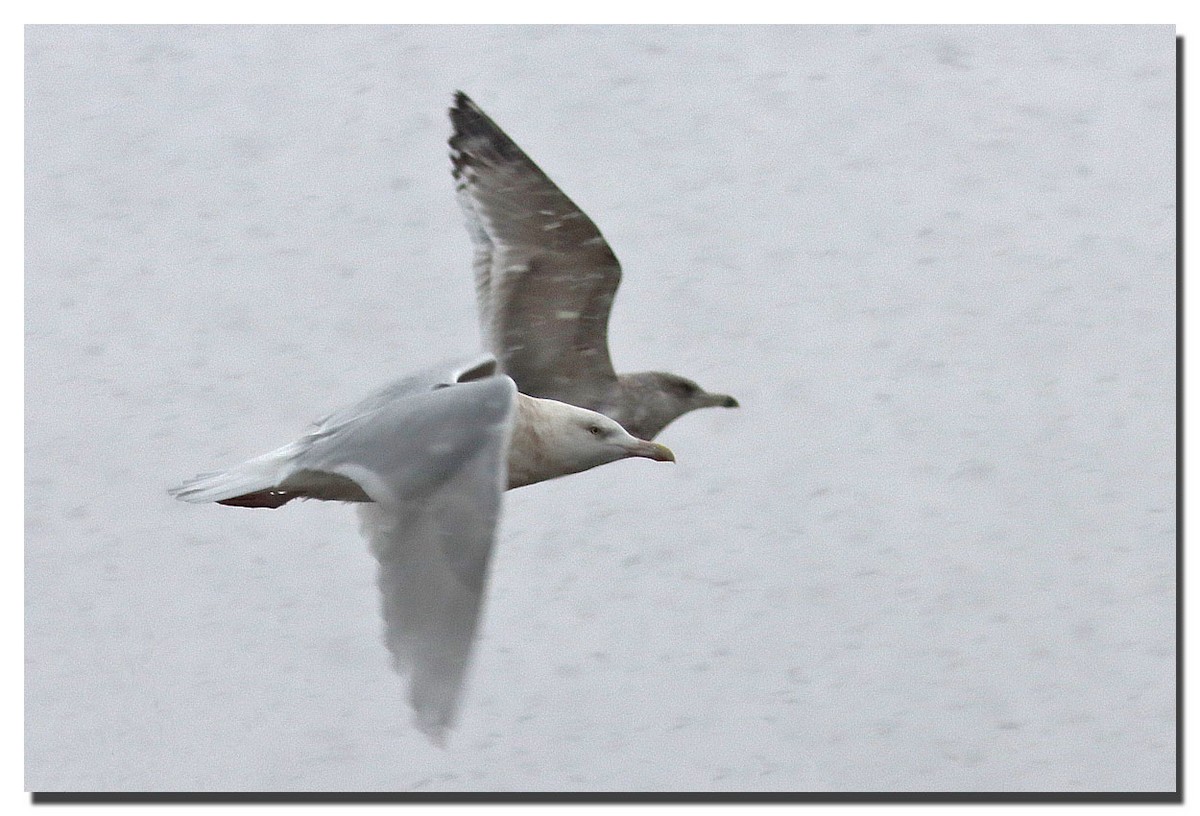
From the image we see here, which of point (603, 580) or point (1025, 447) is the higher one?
point (1025, 447)

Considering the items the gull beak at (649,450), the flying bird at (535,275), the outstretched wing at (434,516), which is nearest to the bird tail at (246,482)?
the outstretched wing at (434,516)

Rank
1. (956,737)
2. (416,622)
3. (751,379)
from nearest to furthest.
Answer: (416,622)
(956,737)
(751,379)

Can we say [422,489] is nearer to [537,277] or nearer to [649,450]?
[649,450]

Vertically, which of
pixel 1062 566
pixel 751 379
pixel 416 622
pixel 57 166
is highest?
pixel 416 622

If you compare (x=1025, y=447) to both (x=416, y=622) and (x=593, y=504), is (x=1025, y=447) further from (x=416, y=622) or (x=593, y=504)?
(x=416, y=622)

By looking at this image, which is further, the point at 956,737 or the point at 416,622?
the point at 956,737

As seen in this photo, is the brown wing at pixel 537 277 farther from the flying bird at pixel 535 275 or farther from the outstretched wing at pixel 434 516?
the outstretched wing at pixel 434 516

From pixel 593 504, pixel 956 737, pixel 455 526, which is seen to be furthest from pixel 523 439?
pixel 956 737
